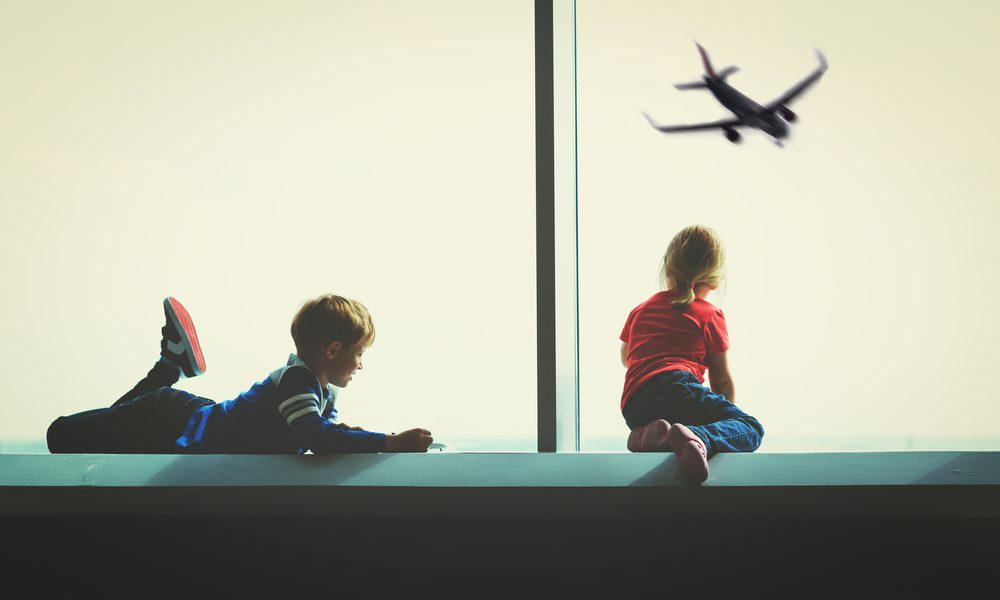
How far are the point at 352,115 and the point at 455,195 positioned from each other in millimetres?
302

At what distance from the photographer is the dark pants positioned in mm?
1396

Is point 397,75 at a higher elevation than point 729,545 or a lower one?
higher

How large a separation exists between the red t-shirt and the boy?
48 centimetres

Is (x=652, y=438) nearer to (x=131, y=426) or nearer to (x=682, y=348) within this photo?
(x=682, y=348)

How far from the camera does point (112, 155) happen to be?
1.61 meters

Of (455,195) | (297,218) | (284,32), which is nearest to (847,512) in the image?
(455,195)

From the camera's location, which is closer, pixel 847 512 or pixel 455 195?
pixel 847 512

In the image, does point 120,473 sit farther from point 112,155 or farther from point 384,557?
point 112,155

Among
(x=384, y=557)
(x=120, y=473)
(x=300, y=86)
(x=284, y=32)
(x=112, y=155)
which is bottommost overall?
(x=384, y=557)

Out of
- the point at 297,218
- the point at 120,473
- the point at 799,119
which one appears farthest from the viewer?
the point at 297,218

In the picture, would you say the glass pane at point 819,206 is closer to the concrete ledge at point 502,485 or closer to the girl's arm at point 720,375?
the girl's arm at point 720,375

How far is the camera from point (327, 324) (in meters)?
1.41

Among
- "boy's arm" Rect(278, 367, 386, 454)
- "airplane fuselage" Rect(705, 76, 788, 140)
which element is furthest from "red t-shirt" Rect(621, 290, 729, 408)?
"boy's arm" Rect(278, 367, 386, 454)

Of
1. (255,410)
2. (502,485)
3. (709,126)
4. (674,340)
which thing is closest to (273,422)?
(255,410)
